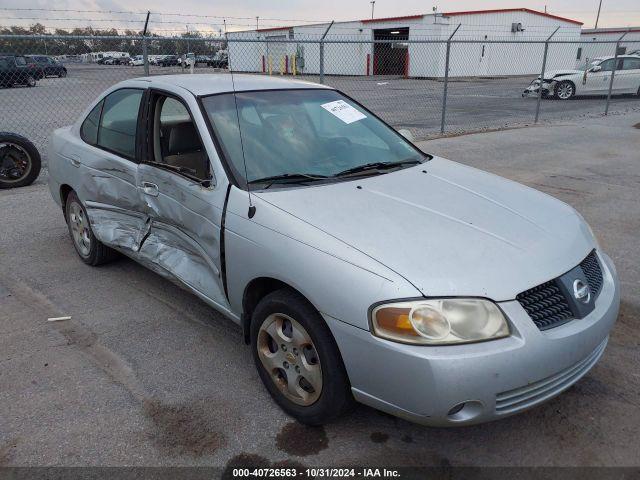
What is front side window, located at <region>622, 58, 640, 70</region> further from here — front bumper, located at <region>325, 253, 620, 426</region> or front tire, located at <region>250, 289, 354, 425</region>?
front tire, located at <region>250, 289, 354, 425</region>

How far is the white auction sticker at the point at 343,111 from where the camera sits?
3.76 metres

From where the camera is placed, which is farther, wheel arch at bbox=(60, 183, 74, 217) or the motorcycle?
the motorcycle

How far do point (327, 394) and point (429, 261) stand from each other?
2.53 ft

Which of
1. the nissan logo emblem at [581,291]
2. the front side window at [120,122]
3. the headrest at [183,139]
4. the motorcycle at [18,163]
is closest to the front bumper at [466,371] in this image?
the nissan logo emblem at [581,291]

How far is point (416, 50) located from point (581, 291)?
32.7 meters

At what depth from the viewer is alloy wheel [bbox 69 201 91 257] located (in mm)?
4531

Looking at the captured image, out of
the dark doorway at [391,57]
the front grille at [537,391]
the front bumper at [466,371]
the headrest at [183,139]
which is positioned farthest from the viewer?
the dark doorway at [391,57]

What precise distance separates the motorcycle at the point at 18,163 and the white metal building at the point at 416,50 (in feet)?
86.2

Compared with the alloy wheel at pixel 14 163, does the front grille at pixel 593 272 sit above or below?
above

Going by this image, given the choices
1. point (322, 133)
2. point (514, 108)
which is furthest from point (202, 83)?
point (514, 108)

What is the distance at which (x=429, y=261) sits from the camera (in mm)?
2318

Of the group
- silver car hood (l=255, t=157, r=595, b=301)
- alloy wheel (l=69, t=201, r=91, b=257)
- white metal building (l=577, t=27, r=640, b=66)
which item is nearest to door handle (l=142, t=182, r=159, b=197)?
silver car hood (l=255, t=157, r=595, b=301)

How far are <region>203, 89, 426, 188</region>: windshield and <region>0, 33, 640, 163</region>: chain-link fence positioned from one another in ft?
11.5

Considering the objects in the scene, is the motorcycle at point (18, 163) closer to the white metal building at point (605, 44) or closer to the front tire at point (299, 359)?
the front tire at point (299, 359)
